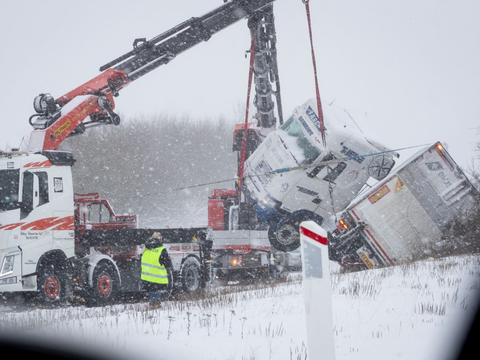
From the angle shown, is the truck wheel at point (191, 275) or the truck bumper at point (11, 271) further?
the truck wheel at point (191, 275)

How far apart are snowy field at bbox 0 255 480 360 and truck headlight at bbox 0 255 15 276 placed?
1.49 metres

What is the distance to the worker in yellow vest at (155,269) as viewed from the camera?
8922mm

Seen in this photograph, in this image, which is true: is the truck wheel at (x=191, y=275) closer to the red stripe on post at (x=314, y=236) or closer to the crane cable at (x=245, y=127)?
the crane cable at (x=245, y=127)

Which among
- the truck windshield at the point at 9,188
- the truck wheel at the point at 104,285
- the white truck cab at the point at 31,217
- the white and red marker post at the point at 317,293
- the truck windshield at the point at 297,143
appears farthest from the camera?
the truck windshield at the point at 297,143

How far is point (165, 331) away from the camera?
16.4 ft

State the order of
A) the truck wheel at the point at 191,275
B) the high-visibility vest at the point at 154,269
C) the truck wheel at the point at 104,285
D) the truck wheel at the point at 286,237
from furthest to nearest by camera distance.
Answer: the truck wheel at the point at 286,237
the truck wheel at the point at 191,275
the truck wheel at the point at 104,285
the high-visibility vest at the point at 154,269

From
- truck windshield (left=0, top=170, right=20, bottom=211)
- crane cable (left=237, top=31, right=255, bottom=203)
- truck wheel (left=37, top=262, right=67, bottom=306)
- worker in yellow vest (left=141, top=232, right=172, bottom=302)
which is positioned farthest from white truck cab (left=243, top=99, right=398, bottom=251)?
truck windshield (left=0, top=170, right=20, bottom=211)

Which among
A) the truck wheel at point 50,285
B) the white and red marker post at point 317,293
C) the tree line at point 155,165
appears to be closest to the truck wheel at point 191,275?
the truck wheel at point 50,285

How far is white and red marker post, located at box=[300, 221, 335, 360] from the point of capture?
296 cm

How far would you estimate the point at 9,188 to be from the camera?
8.63m

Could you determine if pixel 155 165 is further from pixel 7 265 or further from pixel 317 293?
pixel 317 293

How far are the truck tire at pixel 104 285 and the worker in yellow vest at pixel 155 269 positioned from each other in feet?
3.61

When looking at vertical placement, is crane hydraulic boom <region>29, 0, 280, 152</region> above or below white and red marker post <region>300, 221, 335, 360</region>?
above

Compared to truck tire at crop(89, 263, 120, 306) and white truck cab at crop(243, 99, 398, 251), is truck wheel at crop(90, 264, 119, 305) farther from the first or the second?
white truck cab at crop(243, 99, 398, 251)
